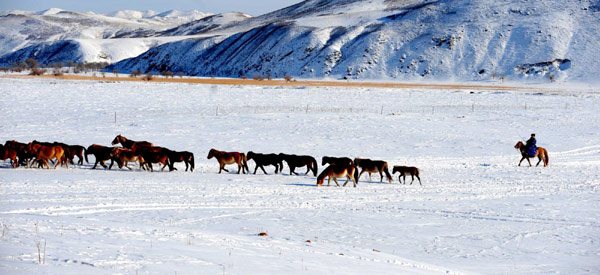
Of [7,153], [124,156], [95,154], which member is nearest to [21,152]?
[7,153]

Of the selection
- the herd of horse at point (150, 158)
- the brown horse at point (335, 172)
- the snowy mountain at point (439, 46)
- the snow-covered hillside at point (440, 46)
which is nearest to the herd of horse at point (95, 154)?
the herd of horse at point (150, 158)

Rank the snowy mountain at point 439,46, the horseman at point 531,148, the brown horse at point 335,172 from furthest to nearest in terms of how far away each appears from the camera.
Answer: the snowy mountain at point 439,46, the horseman at point 531,148, the brown horse at point 335,172

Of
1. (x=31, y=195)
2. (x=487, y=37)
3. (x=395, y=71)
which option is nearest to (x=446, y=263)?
(x=31, y=195)

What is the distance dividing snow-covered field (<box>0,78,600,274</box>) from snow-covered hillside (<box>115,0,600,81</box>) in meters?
108

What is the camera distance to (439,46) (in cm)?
15000

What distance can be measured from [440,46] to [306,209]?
142m

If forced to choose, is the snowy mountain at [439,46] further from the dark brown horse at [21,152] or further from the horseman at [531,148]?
the dark brown horse at [21,152]

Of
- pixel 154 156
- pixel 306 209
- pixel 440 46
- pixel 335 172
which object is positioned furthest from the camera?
pixel 440 46

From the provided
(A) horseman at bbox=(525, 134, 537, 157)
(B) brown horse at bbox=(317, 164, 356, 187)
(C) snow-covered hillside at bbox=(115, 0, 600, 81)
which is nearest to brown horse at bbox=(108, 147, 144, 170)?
(B) brown horse at bbox=(317, 164, 356, 187)

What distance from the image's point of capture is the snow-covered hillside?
448 ft

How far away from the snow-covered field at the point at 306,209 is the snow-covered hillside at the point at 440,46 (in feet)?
353

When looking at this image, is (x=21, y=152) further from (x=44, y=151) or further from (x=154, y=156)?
(x=154, y=156)

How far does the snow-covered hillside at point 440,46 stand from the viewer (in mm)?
136625

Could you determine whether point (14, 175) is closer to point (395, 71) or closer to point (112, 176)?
point (112, 176)
